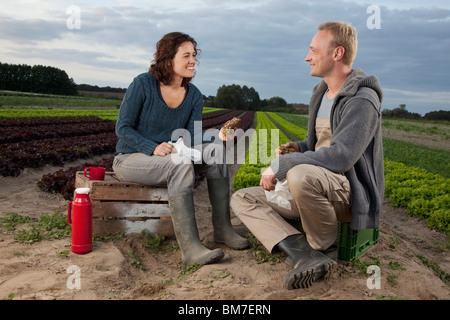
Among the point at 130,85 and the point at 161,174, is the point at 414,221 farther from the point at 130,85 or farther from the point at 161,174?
the point at 130,85

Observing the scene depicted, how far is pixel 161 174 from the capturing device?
3137 mm

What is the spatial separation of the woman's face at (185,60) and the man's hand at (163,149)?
25.8 inches

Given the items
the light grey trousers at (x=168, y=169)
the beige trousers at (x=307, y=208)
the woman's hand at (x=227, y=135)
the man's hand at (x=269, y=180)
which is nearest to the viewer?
the beige trousers at (x=307, y=208)

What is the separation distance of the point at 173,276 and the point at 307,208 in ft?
3.72

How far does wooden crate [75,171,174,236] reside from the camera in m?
3.44

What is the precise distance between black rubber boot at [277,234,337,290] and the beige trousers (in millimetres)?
55

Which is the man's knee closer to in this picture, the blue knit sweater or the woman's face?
the blue knit sweater

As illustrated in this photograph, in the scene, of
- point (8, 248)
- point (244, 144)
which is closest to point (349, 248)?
point (8, 248)

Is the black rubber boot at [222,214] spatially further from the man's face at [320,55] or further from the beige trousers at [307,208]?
the man's face at [320,55]

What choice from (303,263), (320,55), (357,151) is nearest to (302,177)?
(357,151)

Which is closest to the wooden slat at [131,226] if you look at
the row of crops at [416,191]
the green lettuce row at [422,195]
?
the row of crops at [416,191]

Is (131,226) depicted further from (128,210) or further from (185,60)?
(185,60)

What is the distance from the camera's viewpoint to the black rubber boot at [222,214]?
10.9 feet

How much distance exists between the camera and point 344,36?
2695 mm
